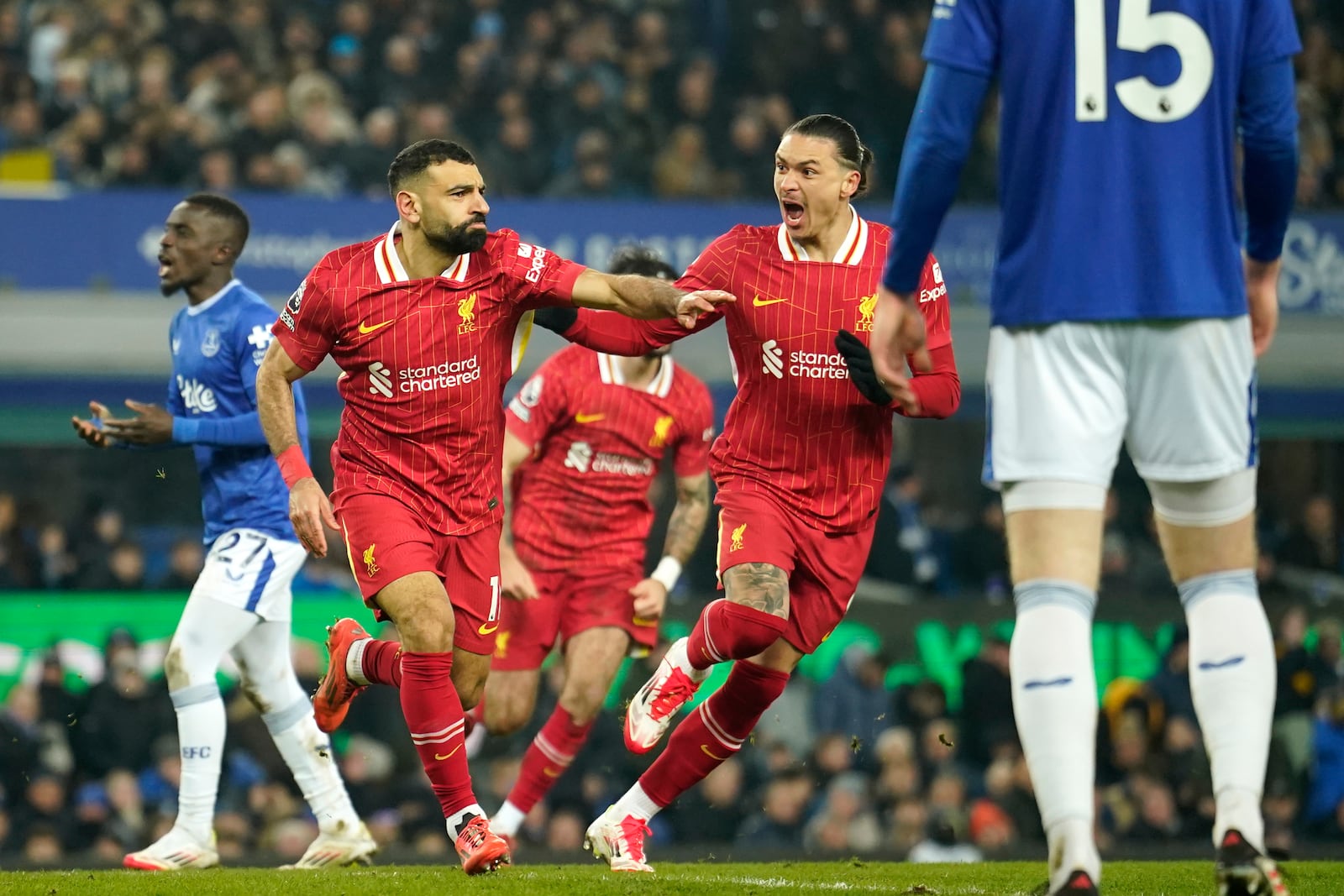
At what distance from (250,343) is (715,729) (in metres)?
2.62

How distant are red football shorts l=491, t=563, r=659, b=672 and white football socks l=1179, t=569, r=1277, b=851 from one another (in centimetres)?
427

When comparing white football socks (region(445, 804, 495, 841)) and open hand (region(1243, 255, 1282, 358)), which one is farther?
white football socks (region(445, 804, 495, 841))

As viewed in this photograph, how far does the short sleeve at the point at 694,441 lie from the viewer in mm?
8320

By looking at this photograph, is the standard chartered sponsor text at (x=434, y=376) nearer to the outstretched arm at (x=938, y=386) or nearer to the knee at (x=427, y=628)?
the knee at (x=427, y=628)

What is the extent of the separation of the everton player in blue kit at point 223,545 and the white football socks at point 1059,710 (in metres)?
4.11

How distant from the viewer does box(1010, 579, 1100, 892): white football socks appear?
4078mm

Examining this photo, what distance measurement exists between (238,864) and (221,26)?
28.2 ft

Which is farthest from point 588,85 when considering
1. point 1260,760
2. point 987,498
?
point 1260,760

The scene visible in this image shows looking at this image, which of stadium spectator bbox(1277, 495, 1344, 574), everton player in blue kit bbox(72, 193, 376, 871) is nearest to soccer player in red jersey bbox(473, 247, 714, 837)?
everton player in blue kit bbox(72, 193, 376, 871)

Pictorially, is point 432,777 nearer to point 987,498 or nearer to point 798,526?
point 798,526

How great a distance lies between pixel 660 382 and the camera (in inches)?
329

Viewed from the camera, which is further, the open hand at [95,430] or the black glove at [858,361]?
the open hand at [95,430]

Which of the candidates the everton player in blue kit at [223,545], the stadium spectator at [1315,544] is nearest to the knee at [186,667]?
the everton player in blue kit at [223,545]

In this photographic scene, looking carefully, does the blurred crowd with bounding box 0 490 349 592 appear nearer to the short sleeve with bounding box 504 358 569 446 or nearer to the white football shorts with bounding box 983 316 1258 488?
the short sleeve with bounding box 504 358 569 446
